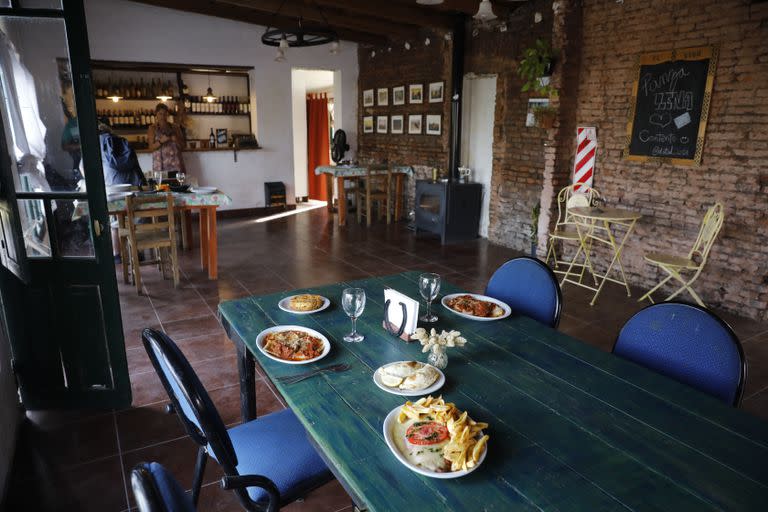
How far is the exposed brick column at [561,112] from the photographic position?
17.1 feet

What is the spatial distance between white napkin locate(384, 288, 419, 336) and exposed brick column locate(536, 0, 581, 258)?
4242 mm

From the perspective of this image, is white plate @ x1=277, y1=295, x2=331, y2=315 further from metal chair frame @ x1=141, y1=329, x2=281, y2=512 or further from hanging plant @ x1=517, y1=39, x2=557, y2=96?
hanging plant @ x1=517, y1=39, x2=557, y2=96

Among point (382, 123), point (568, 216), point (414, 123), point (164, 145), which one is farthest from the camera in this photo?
point (382, 123)

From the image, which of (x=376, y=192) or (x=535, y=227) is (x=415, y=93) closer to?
(x=376, y=192)

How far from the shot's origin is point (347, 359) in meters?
1.67

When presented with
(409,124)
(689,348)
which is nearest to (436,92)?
(409,124)

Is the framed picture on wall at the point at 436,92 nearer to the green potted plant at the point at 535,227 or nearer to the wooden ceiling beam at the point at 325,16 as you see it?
the wooden ceiling beam at the point at 325,16

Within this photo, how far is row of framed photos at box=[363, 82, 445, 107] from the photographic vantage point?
757cm

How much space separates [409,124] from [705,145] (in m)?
4.74

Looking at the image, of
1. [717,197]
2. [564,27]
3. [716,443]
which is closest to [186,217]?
[564,27]

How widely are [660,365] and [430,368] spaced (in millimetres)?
841

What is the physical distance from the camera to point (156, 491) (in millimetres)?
838

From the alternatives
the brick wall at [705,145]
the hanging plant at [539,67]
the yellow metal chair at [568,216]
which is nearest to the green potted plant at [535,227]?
the yellow metal chair at [568,216]

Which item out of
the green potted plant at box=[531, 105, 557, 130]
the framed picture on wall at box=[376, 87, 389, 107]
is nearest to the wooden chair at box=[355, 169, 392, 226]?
the framed picture on wall at box=[376, 87, 389, 107]
